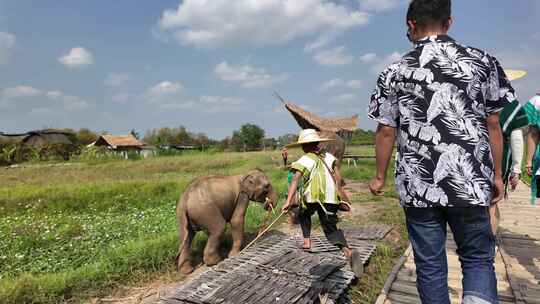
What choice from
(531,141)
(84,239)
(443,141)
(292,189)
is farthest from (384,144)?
(84,239)

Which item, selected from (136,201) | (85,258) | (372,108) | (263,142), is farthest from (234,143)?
(372,108)

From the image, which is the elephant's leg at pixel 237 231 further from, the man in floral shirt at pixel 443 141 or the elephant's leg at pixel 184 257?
the man in floral shirt at pixel 443 141

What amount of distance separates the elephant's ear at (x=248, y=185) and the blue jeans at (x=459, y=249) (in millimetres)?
3332

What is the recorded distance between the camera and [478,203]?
66.0 inches

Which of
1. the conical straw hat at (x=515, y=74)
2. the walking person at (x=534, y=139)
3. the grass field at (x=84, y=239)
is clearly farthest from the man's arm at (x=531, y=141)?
the grass field at (x=84, y=239)

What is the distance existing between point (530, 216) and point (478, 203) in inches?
219

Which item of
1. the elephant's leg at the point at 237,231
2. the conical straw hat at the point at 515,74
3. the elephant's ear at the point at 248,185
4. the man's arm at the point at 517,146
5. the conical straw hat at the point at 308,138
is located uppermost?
the conical straw hat at the point at 515,74

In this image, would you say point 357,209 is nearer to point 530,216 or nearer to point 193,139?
point 530,216

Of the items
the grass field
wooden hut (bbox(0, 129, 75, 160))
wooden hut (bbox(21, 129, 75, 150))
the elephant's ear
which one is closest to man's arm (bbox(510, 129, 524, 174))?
the grass field

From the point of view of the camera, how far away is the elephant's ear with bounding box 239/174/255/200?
505 cm

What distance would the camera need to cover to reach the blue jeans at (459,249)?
5.67ft

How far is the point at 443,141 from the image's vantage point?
172 centimetres

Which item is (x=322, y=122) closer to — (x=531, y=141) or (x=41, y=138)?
(x=531, y=141)

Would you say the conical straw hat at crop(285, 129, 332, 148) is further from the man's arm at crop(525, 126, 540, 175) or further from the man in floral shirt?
the man's arm at crop(525, 126, 540, 175)
